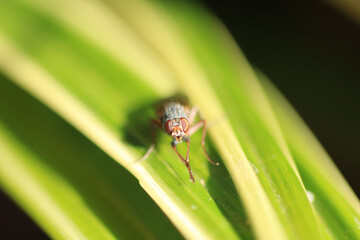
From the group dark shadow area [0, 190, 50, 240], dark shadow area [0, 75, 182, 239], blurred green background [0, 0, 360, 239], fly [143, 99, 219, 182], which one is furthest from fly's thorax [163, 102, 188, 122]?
dark shadow area [0, 190, 50, 240]

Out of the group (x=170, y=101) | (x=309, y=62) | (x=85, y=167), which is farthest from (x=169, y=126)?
(x=309, y=62)

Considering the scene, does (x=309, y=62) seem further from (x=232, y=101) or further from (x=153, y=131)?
(x=153, y=131)

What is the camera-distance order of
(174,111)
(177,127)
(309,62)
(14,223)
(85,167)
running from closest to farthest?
(85,167), (177,127), (174,111), (14,223), (309,62)

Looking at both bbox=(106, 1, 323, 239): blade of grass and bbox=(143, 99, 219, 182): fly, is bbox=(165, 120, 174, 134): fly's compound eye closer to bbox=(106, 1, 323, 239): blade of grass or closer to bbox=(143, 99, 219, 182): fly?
bbox=(143, 99, 219, 182): fly

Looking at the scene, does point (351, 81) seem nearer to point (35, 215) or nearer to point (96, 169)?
point (96, 169)

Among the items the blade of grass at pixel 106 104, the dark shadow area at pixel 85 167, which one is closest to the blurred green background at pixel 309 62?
the dark shadow area at pixel 85 167

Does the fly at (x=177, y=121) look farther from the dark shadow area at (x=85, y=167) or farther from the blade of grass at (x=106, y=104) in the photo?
the dark shadow area at (x=85, y=167)
